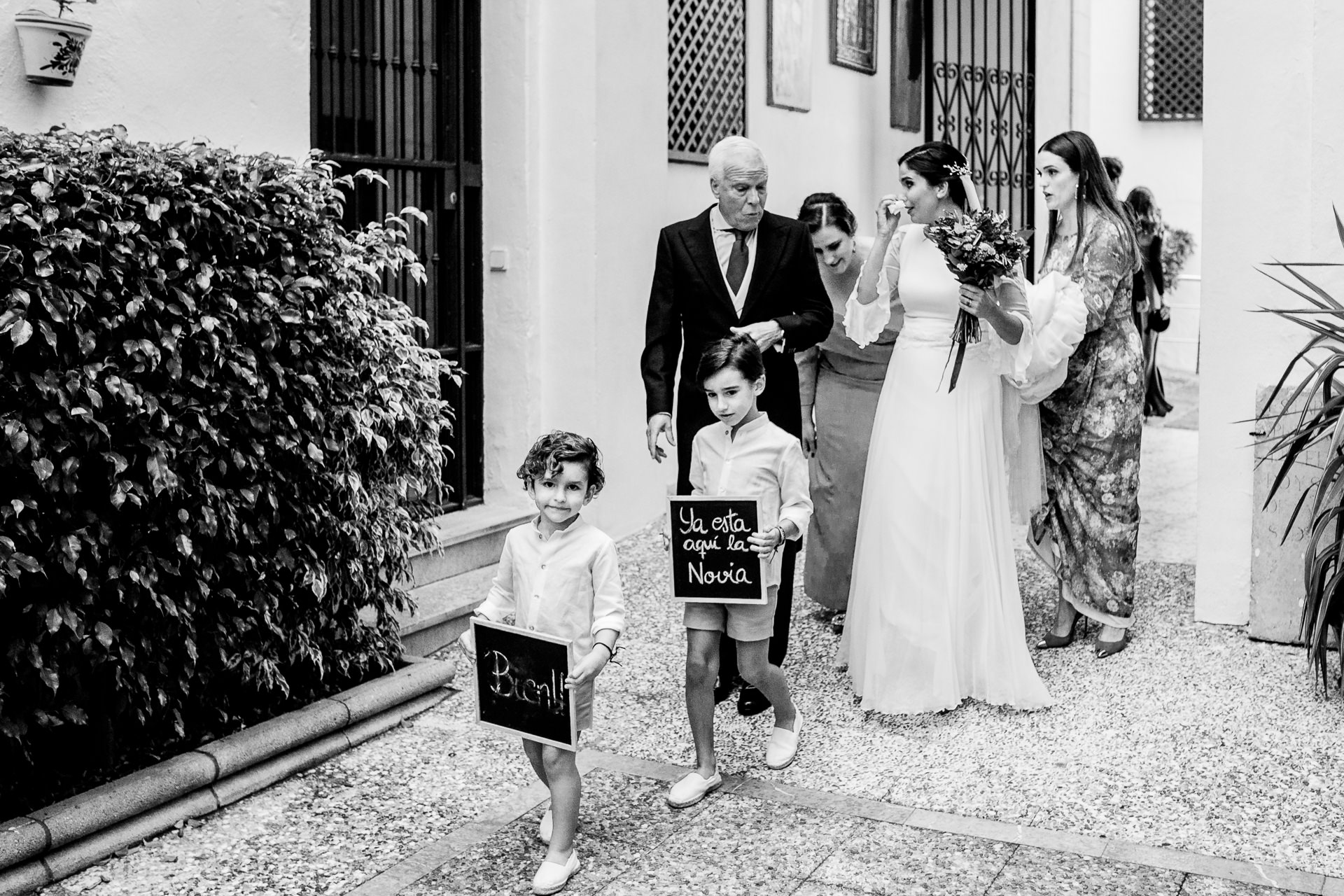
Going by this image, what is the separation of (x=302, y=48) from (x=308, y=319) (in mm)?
1734

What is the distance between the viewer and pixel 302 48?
6082 millimetres

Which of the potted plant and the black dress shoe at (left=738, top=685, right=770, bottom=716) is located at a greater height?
the potted plant

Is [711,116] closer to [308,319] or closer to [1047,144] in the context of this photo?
[1047,144]

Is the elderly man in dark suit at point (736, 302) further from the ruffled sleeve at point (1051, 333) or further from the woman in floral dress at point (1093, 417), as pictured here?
the woman in floral dress at point (1093, 417)

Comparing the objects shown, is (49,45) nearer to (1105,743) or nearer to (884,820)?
(884,820)

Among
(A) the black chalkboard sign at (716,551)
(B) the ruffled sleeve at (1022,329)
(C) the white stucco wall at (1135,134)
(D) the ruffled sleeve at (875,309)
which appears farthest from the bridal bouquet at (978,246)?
(C) the white stucco wall at (1135,134)

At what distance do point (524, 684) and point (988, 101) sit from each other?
866cm

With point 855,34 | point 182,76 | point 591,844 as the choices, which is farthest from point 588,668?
point 855,34

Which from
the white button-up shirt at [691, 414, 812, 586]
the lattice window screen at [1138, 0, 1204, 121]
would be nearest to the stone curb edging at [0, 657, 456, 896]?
the white button-up shirt at [691, 414, 812, 586]

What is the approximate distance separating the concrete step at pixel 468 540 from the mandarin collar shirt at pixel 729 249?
194 centimetres

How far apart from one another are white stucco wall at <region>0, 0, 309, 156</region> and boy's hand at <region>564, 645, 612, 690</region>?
2.66 meters

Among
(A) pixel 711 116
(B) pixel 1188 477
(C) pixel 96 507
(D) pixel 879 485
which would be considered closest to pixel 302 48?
(C) pixel 96 507

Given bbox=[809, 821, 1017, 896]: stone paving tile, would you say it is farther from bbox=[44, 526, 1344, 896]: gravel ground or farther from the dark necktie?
the dark necktie

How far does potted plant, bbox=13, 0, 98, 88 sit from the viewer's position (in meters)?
4.82
